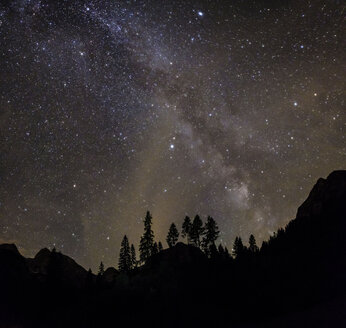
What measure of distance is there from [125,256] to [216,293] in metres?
41.3

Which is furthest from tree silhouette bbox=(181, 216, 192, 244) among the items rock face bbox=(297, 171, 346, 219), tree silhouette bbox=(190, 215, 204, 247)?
rock face bbox=(297, 171, 346, 219)

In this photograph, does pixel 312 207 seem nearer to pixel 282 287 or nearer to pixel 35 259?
pixel 282 287

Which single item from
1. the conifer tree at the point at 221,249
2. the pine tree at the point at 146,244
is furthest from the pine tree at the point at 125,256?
the conifer tree at the point at 221,249

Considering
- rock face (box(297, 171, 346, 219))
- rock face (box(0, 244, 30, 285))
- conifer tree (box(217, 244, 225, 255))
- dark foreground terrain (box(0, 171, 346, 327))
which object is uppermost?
rock face (box(297, 171, 346, 219))

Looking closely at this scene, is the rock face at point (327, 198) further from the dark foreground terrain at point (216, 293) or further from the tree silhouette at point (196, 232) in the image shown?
the tree silhouette at point (196, 232)

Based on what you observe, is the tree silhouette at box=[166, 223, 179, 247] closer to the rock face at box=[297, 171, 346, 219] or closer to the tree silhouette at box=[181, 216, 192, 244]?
the tree silhouette at box=[181, 216, 192, 244]

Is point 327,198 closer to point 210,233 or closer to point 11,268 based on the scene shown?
point 210,233

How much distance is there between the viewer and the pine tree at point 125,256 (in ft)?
214

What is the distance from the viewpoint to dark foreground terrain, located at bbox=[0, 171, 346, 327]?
2448cm

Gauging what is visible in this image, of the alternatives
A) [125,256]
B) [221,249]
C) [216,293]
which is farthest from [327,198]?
[125,256]

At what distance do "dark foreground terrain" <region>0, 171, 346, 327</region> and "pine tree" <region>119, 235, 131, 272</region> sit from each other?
74.2 ft

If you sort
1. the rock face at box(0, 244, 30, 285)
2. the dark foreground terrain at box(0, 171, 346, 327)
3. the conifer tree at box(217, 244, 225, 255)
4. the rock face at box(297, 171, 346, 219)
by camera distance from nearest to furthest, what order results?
the dark foreground terrain at box(0, 171, 346, 327) < the rock face at box(0, 244, 30, 285) < the rock face at box(297, 171, 346, 219) < the conifer tree at box(217, 244, 225, 255)

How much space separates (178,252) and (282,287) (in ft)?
87.7

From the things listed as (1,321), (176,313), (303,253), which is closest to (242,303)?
(176,313)
